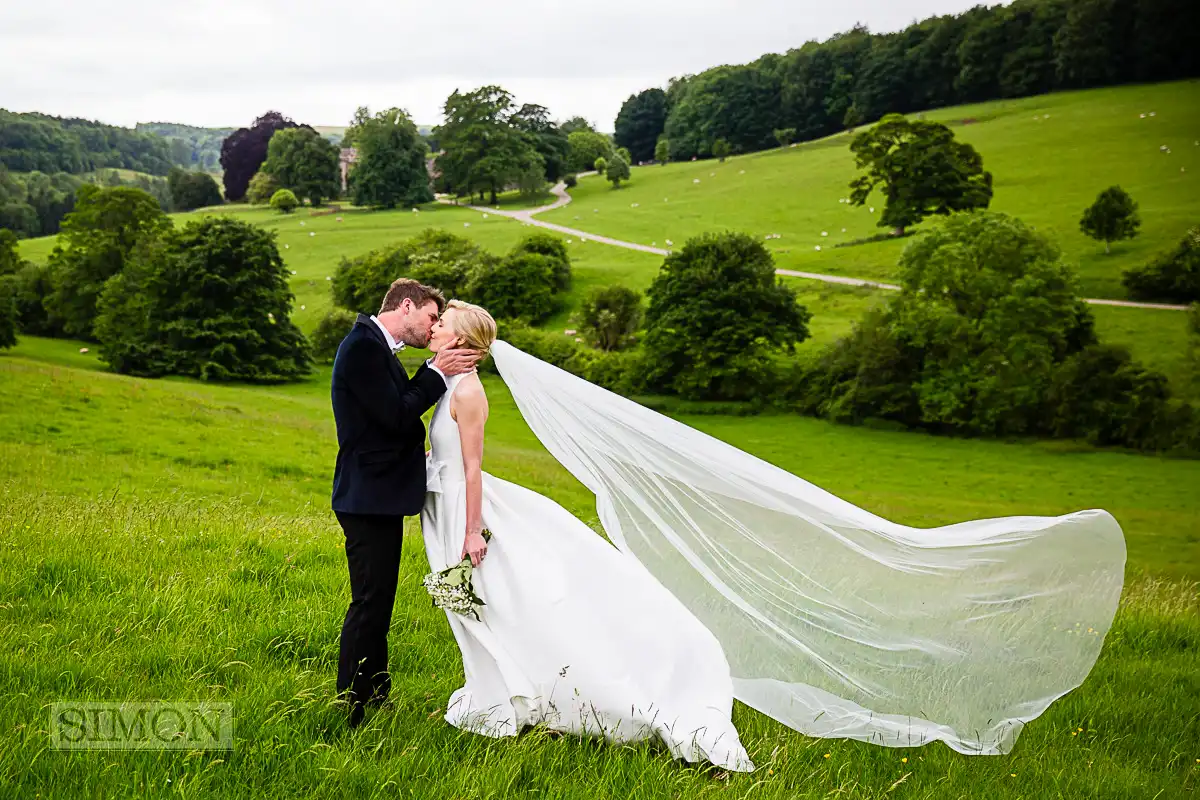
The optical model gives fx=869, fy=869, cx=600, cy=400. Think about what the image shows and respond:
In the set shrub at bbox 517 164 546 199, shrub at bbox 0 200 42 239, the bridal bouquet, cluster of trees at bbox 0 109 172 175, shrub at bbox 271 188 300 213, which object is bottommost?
the bridal bouquet

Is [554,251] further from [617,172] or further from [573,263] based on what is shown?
[617,172]

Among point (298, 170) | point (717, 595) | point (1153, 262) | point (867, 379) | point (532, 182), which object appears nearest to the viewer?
point (717, 595)

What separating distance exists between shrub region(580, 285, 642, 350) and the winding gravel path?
9.99 meters

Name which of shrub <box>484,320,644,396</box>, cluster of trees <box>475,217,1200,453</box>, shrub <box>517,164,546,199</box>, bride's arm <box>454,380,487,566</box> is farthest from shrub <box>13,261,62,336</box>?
bride's arm <box>454,380,487,566</box>

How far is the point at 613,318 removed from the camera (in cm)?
5522

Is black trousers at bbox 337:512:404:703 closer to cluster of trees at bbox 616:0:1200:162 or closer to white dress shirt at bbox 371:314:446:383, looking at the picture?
white dress shirt at bbox 371:314:446:383

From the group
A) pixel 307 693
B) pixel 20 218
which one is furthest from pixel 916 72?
pixel 307 693

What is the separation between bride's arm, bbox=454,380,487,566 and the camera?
200 inches

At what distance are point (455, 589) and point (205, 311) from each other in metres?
50.6

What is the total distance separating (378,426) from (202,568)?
10.4 ft

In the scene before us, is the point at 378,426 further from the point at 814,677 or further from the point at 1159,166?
the point at 1159,166

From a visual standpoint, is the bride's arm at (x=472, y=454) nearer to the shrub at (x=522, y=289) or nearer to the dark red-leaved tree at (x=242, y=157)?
the shrub at (x=522, y=289)

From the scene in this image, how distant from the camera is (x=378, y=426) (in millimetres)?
5031

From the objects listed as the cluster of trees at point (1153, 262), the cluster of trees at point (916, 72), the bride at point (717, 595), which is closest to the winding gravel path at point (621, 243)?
the cluster of trees at point (1153, 262)
